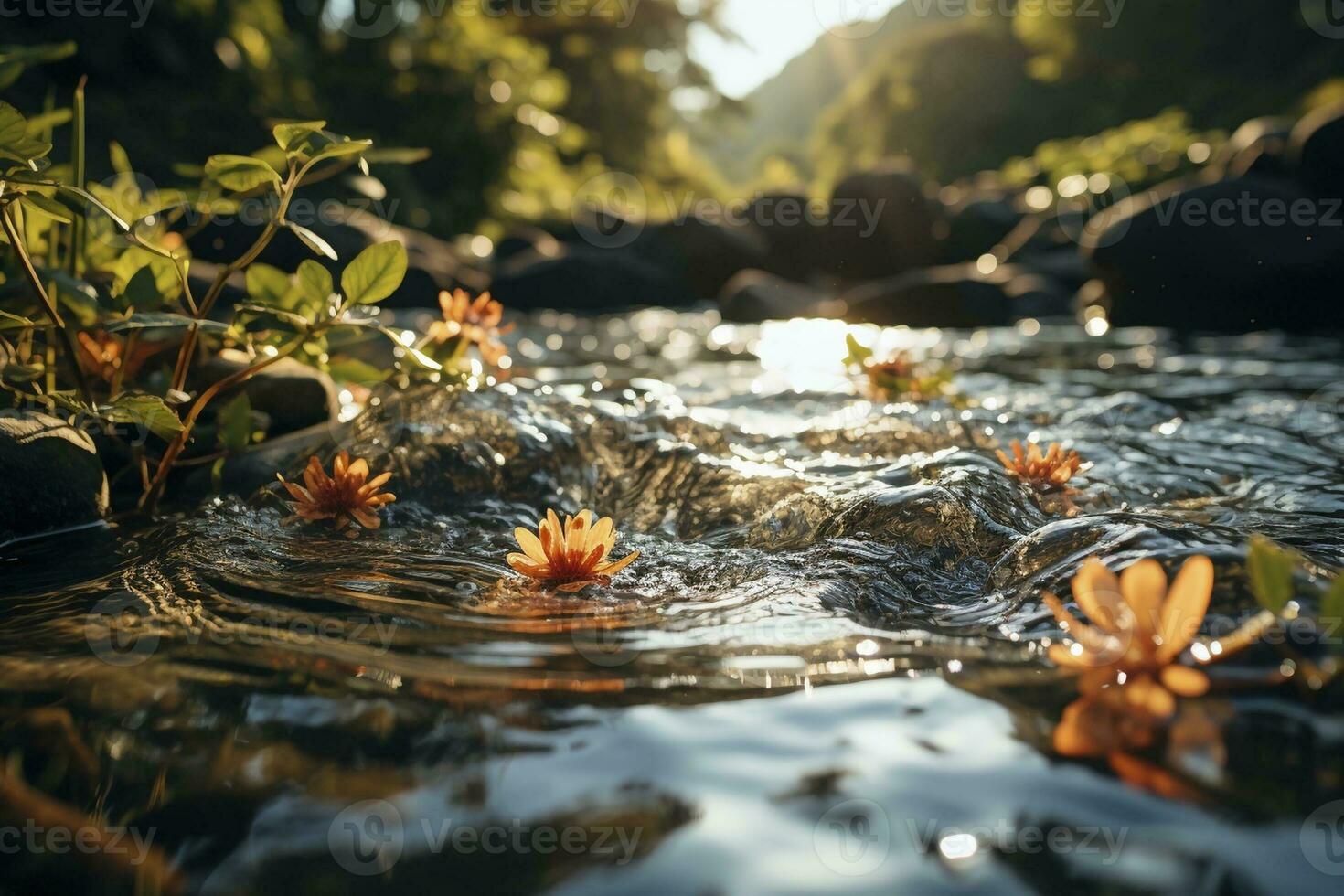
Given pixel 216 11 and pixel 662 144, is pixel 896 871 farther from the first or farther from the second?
pixel 662 144

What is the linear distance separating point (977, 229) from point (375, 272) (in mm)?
15948

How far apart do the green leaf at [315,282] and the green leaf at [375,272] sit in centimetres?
7

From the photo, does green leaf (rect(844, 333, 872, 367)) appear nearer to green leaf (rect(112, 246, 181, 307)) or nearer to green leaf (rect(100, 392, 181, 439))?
green leaf (rect(112, 246, 181, 307))

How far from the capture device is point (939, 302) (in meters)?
10.6

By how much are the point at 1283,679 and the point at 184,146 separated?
11.9m

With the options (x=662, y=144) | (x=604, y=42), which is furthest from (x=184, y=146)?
(x=662, y=144)

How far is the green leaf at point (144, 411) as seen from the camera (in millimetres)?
2020

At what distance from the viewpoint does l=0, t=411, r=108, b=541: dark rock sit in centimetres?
219

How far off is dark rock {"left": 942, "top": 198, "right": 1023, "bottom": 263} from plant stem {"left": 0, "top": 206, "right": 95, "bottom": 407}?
629 inches

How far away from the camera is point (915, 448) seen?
3.10m

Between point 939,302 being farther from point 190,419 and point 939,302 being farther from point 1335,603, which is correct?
point 1335,603

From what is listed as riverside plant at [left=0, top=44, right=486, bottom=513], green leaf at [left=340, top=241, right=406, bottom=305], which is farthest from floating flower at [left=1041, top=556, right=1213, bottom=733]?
green leaf at [left=340, top=241, right=406, bottom=305]

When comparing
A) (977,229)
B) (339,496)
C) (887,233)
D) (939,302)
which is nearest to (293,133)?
(339,496)

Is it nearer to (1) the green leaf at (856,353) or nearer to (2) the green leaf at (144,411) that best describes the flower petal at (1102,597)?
(2) the green leaf at (144,411)
